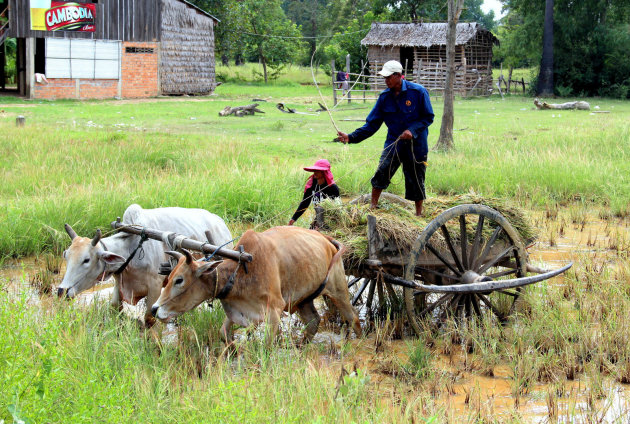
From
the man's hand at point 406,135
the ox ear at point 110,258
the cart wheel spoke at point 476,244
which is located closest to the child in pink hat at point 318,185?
the man's hand at point 406,135

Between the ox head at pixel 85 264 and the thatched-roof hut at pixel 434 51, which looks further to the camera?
the thatched-roof hut at pixel 434 51

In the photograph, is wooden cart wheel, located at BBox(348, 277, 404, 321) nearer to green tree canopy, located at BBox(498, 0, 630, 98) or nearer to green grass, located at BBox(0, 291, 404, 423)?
green grass, located at BBox(0, 291, 404, 423)

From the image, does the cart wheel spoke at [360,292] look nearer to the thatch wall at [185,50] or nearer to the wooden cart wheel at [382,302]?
the wooden cart wheel at [382,302]

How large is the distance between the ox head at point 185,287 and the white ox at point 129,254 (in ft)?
2.53

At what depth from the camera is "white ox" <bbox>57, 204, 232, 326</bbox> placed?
5.56m

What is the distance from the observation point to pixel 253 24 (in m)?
44.2

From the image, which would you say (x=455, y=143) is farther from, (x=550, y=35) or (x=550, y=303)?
(x=550, y=35)

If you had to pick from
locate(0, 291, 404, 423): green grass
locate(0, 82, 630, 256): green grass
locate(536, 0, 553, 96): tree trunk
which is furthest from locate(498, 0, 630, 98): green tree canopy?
locate(0, 291, 404, 423): green grass

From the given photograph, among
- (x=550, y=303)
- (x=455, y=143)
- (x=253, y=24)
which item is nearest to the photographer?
(x=550, y=303)

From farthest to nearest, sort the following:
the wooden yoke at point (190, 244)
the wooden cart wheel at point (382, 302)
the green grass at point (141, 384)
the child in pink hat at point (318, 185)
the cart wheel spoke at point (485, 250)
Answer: the child in pink hat at point (318, 185) < the wooden cart wheel at point (382, 302) < the cart wheel spoke at point (485, 250) < the wooden yoke at point (190, 244) < the green grass at point (141, 384)

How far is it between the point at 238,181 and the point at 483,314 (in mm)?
4799

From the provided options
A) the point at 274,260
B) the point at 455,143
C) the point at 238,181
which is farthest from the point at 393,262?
the point at 455,143

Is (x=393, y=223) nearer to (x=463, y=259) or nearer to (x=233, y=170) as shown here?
(x=463, y=259)

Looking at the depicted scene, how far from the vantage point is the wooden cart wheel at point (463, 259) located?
583cm
